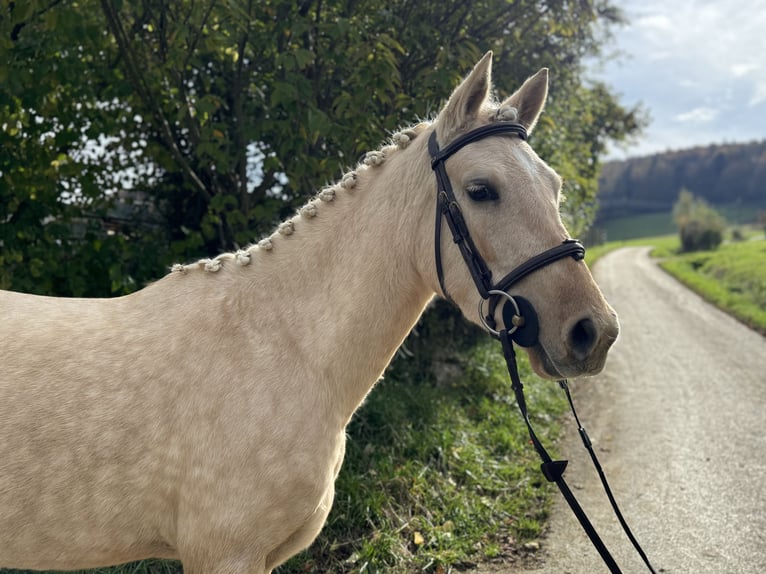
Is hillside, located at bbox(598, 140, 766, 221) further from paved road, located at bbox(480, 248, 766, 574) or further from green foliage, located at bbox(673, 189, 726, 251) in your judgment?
paved road, located at bbox(480, 248, 766, 574)

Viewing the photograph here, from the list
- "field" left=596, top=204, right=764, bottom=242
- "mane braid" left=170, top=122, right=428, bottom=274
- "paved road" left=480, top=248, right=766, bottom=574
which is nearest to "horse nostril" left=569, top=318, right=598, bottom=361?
"mane braid" left=170, top=122, right=428, bottom=274

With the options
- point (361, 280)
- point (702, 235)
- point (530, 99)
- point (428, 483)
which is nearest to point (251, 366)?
point (361, 280)

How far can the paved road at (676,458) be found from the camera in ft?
13.9

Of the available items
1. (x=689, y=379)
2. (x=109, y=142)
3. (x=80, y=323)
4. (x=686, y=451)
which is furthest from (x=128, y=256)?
(x=689, y=379)

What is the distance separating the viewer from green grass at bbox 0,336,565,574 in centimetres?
390

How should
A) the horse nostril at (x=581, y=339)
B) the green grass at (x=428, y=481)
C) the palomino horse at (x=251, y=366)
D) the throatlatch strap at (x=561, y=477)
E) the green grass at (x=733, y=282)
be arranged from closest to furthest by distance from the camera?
1. the horse nostril at (x=581, y=339)
2. the palomino horse at (x=251, y=366)
3. the throatlatch strap at (x=561, y=477)
4. the green grass at (x=428, y=481)
5. the green grass at (x=733, y=282)

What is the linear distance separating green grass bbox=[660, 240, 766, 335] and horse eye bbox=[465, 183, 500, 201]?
1354cm

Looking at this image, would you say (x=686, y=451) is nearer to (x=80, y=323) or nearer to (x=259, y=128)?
(x=259, y=128)

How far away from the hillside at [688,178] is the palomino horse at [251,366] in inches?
4204

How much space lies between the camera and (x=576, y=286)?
190 cm

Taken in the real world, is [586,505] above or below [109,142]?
below

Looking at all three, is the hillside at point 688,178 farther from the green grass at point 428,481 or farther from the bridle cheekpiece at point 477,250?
the bridle cheekpiece at point 477,250

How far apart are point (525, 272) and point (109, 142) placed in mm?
5059

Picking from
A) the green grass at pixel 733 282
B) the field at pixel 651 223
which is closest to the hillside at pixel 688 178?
the field at pixel 651 223
